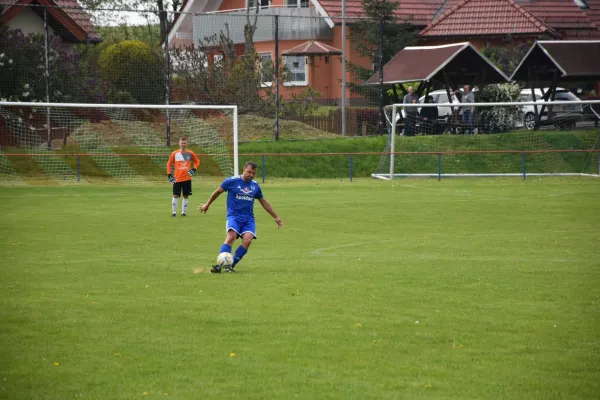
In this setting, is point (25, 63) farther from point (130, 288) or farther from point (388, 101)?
point (130, 288)

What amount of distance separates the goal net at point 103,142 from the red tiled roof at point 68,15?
4213mm

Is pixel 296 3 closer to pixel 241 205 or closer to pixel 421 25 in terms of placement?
pixel 421 25

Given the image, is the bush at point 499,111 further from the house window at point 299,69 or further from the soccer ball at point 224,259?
the soccer ball at point 224,259

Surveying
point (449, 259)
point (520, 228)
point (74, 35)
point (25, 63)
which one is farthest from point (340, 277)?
point (74, 35)

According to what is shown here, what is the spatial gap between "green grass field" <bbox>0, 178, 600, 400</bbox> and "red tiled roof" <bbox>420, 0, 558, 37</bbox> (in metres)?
29.1

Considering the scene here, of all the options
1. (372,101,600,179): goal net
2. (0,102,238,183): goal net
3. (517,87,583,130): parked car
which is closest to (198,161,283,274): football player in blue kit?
(0,102,238,183): goal net

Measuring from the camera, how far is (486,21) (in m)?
50.5

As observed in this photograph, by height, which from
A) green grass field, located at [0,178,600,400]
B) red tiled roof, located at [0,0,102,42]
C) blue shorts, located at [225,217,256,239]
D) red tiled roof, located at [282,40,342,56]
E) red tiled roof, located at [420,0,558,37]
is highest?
red tiled roof, located at [420,0,558,37]

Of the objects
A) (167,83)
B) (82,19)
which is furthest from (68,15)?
(167,83)

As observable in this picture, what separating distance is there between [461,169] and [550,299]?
87.3ft

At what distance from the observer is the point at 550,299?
1183 cm

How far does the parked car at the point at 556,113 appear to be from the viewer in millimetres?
39812

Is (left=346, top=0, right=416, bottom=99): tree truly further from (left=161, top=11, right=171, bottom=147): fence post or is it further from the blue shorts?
the blue shorts

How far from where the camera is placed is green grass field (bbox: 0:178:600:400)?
809 centimetres
